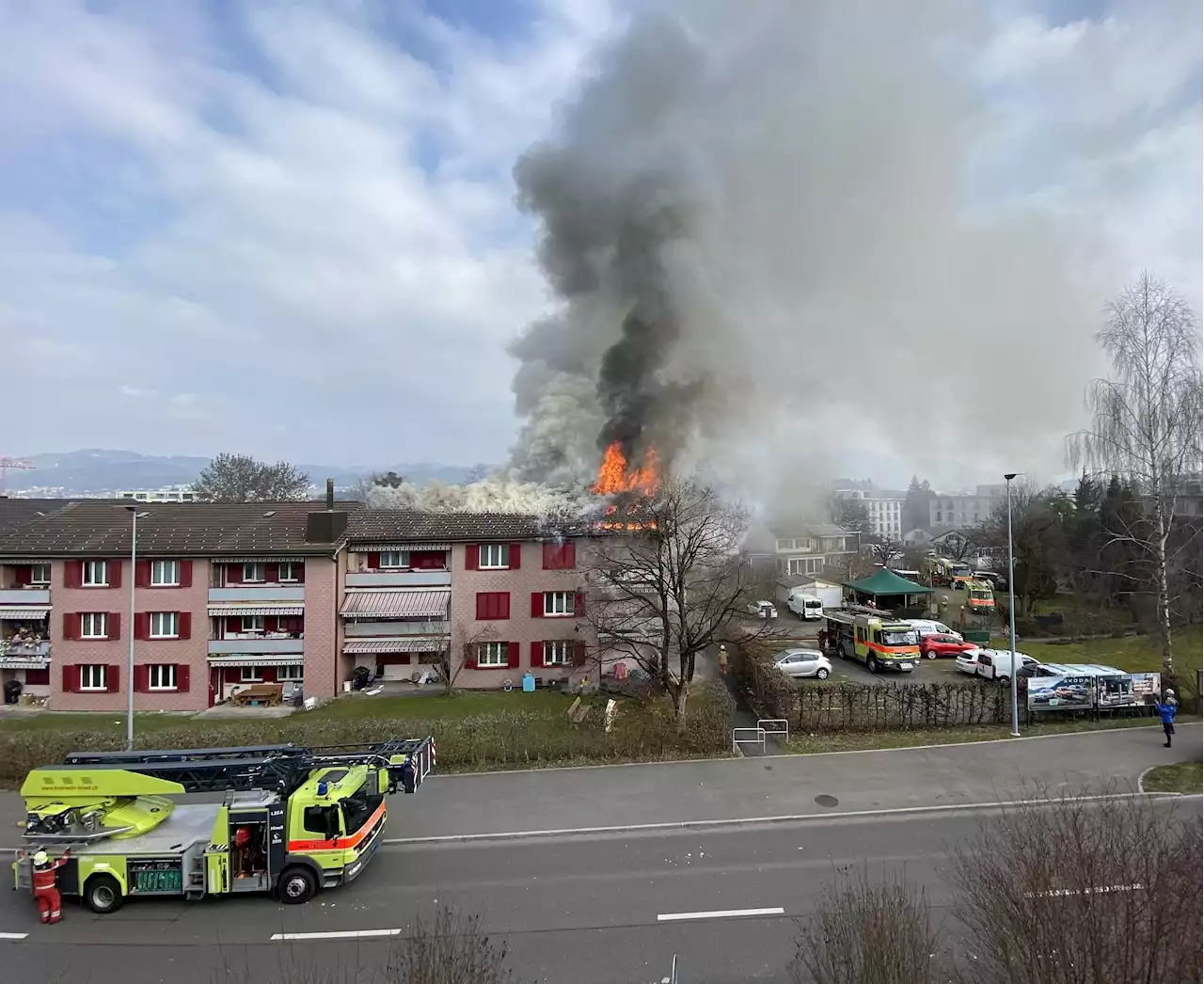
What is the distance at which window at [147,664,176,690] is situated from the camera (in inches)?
987

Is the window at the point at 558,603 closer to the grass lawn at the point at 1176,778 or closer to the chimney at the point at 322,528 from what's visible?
the chimney at the point at 322,528

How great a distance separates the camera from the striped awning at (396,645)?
25.2 meters

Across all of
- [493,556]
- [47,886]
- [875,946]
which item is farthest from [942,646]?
[47,886]

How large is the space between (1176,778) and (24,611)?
34.3m

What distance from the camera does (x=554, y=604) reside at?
2612 centimetres

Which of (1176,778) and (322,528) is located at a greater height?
(322,528)

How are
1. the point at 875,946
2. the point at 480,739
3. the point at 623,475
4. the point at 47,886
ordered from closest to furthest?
the point at 875,946
the point at 47,886
the point at 480,739
the point at 623,475

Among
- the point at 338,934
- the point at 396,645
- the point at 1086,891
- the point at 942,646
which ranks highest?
the point at 1086,891

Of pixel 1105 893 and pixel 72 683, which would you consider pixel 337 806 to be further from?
pixel 72 683

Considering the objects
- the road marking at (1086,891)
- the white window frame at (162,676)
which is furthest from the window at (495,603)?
the road marking at (1086,891)

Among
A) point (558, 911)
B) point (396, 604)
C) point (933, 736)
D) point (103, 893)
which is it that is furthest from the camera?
point (396, 604)

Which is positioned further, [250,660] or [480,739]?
[250,660]

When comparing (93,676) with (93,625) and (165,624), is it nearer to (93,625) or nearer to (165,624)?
(93,625)

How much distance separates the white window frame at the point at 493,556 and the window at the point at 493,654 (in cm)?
283
